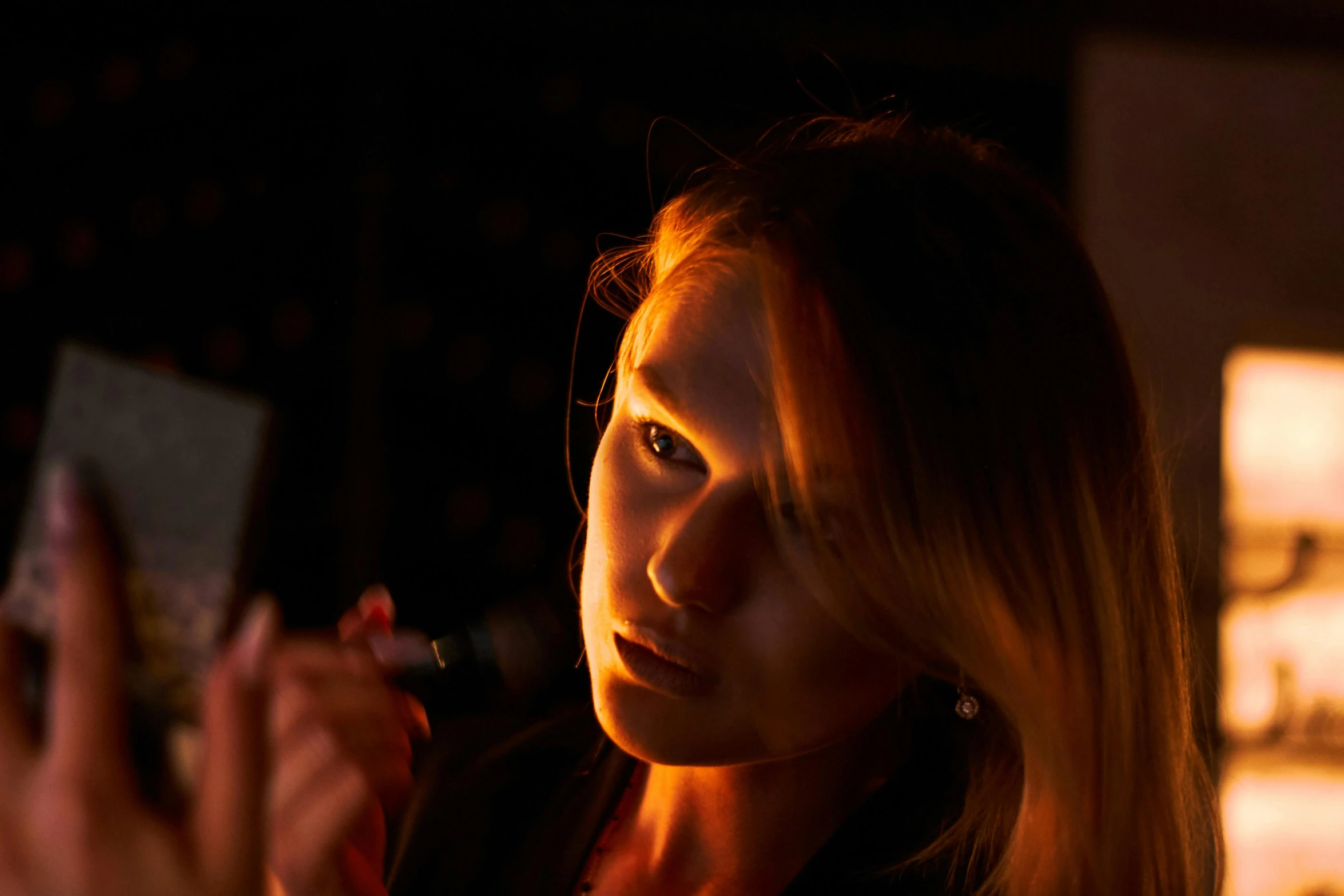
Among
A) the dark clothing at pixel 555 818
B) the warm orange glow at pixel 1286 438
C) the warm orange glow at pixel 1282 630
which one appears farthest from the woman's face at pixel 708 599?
the warm orange glow at pixel 1286 438

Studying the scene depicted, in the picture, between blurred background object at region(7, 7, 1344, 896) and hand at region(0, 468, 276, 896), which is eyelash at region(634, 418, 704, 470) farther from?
blurred background object at region(7, 7, 1344, 896)

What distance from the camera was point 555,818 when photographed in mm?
805

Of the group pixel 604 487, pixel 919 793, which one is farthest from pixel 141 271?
pixel 919 793

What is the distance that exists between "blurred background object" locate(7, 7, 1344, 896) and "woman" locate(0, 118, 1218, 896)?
0.98 metres

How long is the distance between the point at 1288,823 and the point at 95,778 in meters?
2.36

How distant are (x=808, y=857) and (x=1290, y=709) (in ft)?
6.07

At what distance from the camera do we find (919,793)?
0.71 m

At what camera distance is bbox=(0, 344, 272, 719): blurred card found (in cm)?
36

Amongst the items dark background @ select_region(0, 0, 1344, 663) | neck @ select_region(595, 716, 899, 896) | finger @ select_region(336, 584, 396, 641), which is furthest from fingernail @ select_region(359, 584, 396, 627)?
dark background @ select_region(0, 0, 1344, 663)

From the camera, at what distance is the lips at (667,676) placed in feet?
1.92

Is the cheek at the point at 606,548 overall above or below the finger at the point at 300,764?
above

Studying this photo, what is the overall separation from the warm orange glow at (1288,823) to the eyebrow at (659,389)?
1964mm

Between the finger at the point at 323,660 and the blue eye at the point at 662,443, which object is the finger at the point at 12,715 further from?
the blue eye at the point at 662,443

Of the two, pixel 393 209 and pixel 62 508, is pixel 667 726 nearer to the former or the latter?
pixel 62 508
